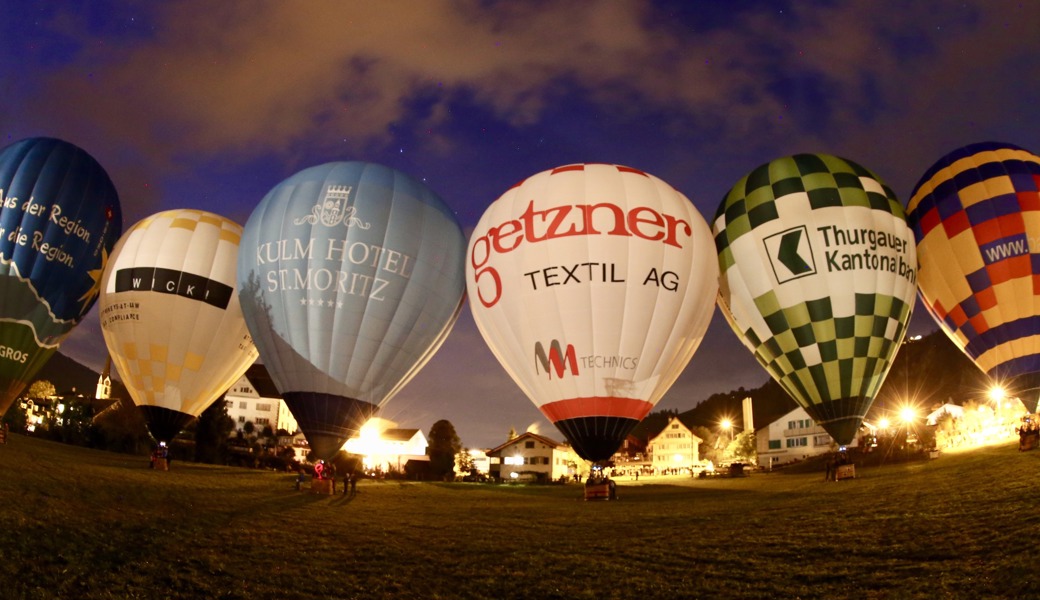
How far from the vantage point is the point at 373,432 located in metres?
55.4

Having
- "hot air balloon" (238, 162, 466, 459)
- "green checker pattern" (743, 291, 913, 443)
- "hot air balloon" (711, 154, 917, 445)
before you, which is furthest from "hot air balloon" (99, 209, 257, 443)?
"green checker pattern" (743, 291, 913, 443)

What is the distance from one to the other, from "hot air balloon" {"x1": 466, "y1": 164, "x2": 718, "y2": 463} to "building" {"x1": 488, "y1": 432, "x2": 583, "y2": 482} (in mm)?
40587

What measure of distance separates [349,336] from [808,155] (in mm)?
13731

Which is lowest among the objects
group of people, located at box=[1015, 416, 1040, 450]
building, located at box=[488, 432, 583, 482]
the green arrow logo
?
building, located at box=[488, 432, 583, 482]

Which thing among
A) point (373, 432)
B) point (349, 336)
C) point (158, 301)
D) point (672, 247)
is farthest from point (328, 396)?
point (373, 432)

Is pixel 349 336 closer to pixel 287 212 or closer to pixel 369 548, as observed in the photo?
pixel 287 212

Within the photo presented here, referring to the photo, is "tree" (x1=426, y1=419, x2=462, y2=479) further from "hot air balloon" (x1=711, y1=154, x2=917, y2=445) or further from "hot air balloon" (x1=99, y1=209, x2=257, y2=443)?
"hot air balloon" (x1=711, y1=154, x2=917, y2=445)

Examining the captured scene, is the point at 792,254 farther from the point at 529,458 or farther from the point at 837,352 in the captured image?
the point at 529,458

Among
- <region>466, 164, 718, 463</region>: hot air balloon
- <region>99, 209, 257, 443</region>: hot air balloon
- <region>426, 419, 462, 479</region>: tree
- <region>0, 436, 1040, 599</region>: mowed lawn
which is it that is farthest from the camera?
<region>426, 419, 462, 479</region>: tree

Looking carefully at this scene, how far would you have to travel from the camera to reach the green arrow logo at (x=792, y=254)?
738 inches

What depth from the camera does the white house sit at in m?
53.1

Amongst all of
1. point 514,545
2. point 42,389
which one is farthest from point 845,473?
point 42,389

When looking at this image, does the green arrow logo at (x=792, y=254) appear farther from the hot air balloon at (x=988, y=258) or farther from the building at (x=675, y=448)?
the building at (x=675, y=448)

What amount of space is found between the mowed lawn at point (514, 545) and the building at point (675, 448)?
52877 mm
